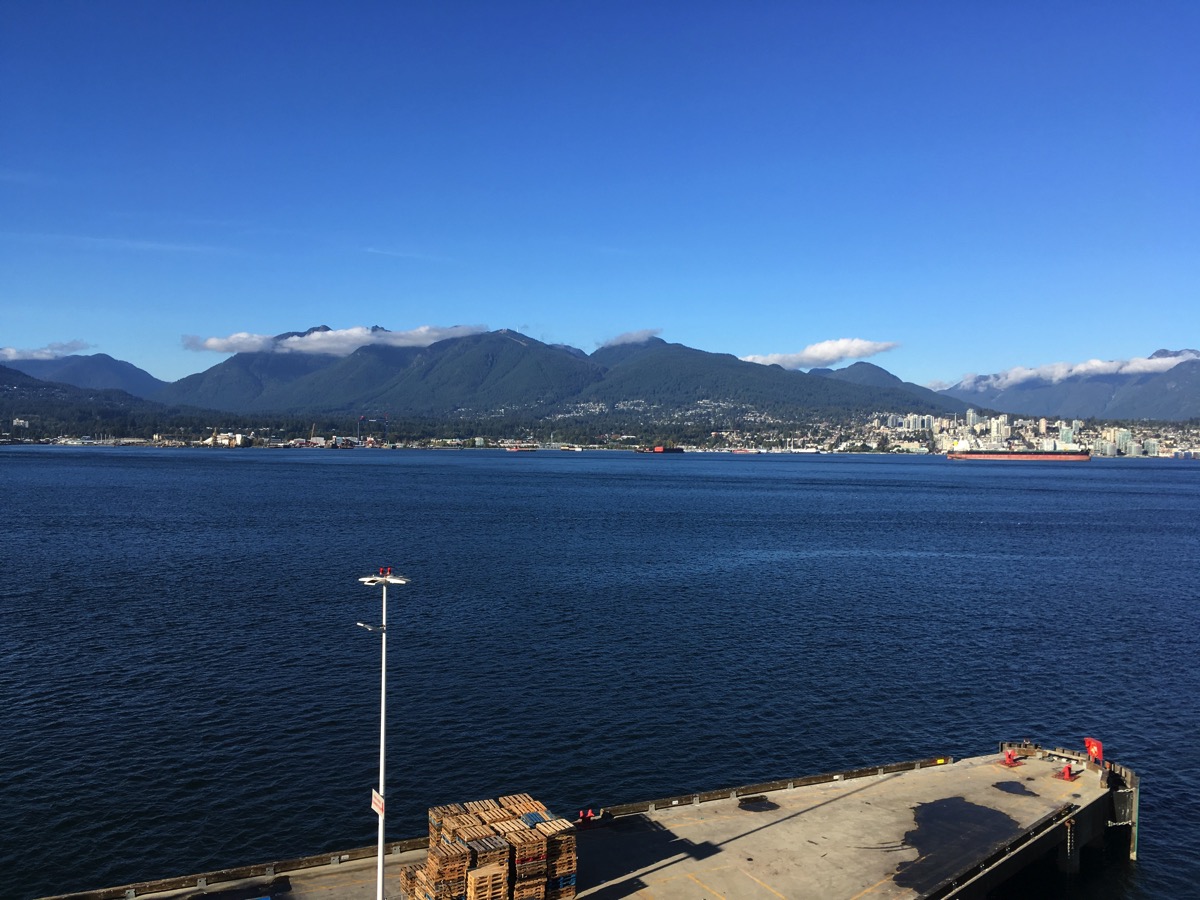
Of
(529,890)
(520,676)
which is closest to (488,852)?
(529,890)

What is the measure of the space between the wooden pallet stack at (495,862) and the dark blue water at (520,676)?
9674 millimetres

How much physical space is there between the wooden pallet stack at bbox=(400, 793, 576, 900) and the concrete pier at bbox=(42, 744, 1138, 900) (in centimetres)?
131

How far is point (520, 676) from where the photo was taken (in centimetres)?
4662

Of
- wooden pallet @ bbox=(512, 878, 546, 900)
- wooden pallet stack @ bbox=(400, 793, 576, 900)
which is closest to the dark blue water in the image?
wooden pallet stack @ bbox=(400, 793, 576, 900)

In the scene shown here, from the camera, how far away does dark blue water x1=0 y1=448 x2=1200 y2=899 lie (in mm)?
31734

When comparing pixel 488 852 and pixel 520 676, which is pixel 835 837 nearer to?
pixel 488 852

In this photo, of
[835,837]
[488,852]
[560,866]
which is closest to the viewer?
[488,852]

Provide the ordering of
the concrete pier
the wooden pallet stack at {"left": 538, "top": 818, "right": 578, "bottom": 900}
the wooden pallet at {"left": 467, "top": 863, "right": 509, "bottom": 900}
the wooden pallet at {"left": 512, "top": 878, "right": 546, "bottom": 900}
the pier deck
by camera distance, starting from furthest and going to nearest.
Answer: the pier deck → the concrete pier → the wooden pallet stack at {"left": 538, "top": 818, "right": 578, "bottom": 900} → the wooden pallet at {"left": 512, "top": 878, "right": 546, "bottom": 900} → the wooden pallet at {"left": 467, "top": 863, "right": 509, "bottom": 900}

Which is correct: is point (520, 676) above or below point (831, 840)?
below

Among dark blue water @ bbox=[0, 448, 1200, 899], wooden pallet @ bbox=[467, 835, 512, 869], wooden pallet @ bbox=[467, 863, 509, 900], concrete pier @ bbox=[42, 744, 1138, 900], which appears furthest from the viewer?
dark blue water @ bbox=[0, 448, 1200, 899]

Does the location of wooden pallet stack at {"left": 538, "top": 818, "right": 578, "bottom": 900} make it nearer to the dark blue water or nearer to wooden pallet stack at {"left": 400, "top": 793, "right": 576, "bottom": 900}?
wooden pallet stack at {"left": 400, "top": 793, "right": 576, "bottom": 900}

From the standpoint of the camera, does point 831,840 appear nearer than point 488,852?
No

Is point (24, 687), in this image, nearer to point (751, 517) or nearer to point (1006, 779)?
point (1006, 779)

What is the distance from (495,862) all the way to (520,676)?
26251mm
